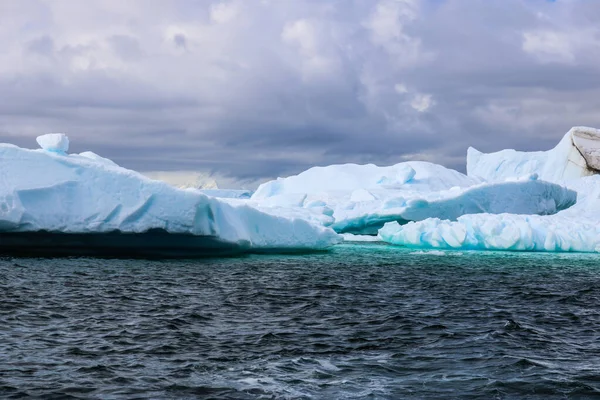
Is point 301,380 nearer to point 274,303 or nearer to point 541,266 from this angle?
point 274,303

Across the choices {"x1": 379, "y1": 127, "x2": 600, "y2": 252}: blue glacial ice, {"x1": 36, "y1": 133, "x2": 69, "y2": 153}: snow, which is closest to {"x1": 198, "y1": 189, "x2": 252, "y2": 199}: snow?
{"x1": 379, "y1": 127, "x2": 600, "y2": 252}: blue glacial ice

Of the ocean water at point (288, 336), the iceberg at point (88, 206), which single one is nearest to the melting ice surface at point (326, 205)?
the iceberg at point (88, 206)

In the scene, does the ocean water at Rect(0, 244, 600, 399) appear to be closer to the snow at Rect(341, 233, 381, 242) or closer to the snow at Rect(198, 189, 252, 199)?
the snow at Rect(341, 233, 381, 242)

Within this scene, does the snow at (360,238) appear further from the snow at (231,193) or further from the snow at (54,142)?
the snow at (54,142)

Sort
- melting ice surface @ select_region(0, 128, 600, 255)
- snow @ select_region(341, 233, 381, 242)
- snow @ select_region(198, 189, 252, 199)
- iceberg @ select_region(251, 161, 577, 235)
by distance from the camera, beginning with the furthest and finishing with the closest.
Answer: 1. snow @ select_region(198, 189, 252, 199)
2. snow @ select_region(341, 233, 381, 242)
3. iceberg @ select_region(251, 161, 577, 235)
4. melting ice surface @ select_region(0, 128, 600, 255)

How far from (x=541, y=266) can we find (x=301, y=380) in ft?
57.0

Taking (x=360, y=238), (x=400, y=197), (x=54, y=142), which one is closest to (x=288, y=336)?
(x=54, y=142)

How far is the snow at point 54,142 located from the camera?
22.1m

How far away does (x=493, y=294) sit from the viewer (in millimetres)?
15289

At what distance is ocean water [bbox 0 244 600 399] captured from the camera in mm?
7297

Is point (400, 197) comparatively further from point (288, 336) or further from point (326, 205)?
point (288, 336)

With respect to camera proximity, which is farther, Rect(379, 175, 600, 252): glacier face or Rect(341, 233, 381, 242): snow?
Result: Rect(341, 233, 381, 242): snow

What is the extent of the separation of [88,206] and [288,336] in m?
11.8

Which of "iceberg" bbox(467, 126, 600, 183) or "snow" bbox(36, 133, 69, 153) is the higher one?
"iceberg" bbox(467, 126, 600, 183)
